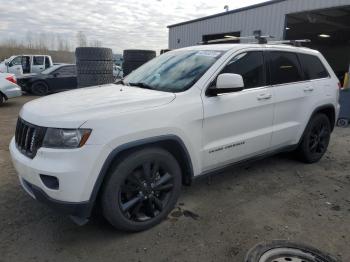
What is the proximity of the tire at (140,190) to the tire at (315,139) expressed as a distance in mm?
2527

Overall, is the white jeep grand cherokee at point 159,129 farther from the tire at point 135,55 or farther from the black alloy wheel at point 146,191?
the tire at point 135,55

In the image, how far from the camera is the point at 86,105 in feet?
9.57

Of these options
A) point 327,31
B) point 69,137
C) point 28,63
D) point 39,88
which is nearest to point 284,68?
point 69,137

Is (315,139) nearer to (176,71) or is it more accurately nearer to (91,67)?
(176,71)

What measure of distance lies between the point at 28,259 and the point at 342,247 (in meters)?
2.79

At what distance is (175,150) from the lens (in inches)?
131

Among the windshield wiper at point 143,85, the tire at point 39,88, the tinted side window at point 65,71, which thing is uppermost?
the windshield wiper at point 143,85

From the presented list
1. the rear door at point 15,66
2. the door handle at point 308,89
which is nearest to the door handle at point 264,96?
the door handle at point 308,89

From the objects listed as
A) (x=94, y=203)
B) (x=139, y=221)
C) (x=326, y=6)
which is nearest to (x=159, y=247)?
(x=139, y=221)

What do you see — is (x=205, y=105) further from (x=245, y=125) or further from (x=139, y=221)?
(x=139, y=221)

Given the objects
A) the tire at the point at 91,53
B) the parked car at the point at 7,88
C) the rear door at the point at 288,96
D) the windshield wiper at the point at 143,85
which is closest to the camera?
the windshield wiper at the point at 143,85

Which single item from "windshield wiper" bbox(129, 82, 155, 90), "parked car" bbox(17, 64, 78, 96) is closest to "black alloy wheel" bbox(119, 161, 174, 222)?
"windshield wiper" bbox(129, 82, 155, 90)

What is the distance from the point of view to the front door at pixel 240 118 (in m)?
3.48

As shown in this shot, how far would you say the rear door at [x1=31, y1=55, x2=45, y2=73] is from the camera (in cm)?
1820
